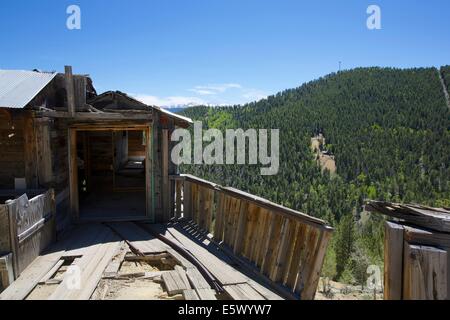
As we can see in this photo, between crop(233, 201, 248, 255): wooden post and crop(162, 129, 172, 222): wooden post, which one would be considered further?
crop(162, 129, 172, 222): wooden post

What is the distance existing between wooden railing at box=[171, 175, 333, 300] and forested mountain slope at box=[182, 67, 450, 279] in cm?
1072

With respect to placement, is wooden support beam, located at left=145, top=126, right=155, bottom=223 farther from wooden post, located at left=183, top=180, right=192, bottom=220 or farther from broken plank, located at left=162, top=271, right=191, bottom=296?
broken plank, located at left=162, top=271, right=191, bottom=296

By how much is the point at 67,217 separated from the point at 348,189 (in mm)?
41439

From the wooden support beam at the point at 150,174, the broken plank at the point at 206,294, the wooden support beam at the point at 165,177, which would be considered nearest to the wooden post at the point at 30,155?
the wooden support beam at the point at 150,174

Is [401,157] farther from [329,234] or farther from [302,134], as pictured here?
[329,234]

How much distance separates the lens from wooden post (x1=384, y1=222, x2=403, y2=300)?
3.10 meters

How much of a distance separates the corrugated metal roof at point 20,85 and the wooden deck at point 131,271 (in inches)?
108

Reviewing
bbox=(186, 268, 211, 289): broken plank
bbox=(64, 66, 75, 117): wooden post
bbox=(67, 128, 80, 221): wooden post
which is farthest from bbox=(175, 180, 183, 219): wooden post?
bbox=(186, 268, 211, 289): broken plank

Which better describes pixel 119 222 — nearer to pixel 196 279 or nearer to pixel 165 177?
pixel 165 177

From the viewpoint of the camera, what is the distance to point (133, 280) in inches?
222

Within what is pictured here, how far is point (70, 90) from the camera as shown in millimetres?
7297

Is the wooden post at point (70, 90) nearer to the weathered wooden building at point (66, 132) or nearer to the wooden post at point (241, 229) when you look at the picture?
the weathered wooden building at point (66, 132)

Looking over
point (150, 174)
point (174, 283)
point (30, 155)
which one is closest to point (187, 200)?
point (150, 174)

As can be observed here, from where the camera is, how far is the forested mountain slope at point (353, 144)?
1471 inches
